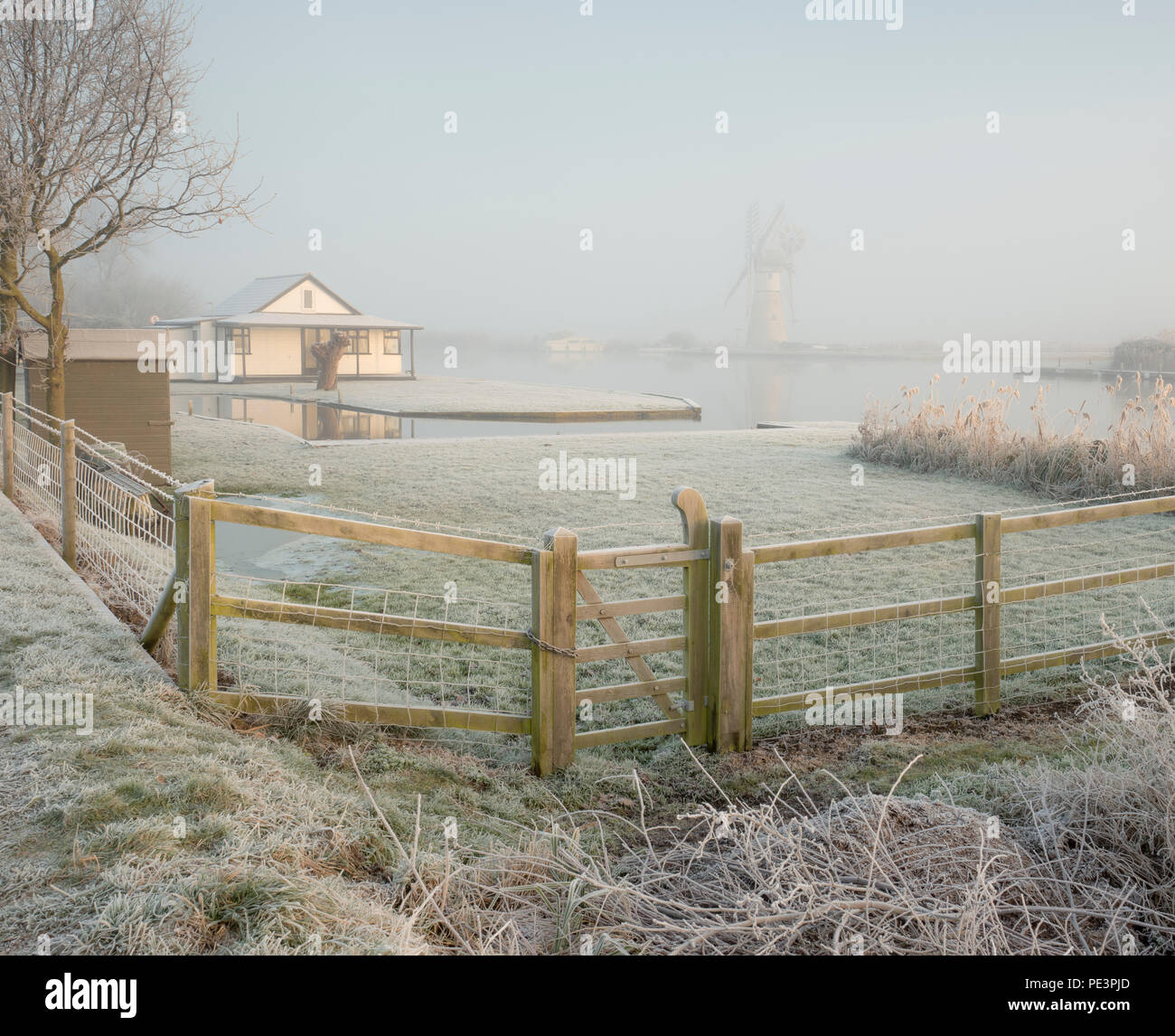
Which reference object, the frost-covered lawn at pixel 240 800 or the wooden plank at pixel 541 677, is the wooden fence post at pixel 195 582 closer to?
the frost-covered lawn at pixel 240 800

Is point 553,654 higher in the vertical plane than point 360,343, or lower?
lower

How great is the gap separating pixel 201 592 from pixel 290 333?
3964cm

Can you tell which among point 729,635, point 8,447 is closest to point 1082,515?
point 729,635

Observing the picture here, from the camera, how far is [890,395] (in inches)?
682

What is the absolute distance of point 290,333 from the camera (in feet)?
139

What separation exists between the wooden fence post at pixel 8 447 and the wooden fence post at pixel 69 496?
10.2 ft

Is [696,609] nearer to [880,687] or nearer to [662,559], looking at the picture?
[662,559]

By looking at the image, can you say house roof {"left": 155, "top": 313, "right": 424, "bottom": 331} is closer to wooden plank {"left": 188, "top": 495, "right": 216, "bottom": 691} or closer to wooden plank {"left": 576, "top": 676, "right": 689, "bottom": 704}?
wooden plank {"left": 188, "top": 495, "right": 216, "bottom": 691}

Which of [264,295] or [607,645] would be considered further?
[264,295]

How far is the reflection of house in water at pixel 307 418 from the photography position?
72.8 ft

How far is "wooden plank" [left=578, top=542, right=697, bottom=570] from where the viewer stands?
4.94 meters

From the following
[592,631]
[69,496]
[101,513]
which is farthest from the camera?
[101,513]

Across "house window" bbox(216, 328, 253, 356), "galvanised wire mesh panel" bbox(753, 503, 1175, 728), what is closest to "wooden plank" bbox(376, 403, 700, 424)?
"house window" bbox(216, 328, 253, 356)
